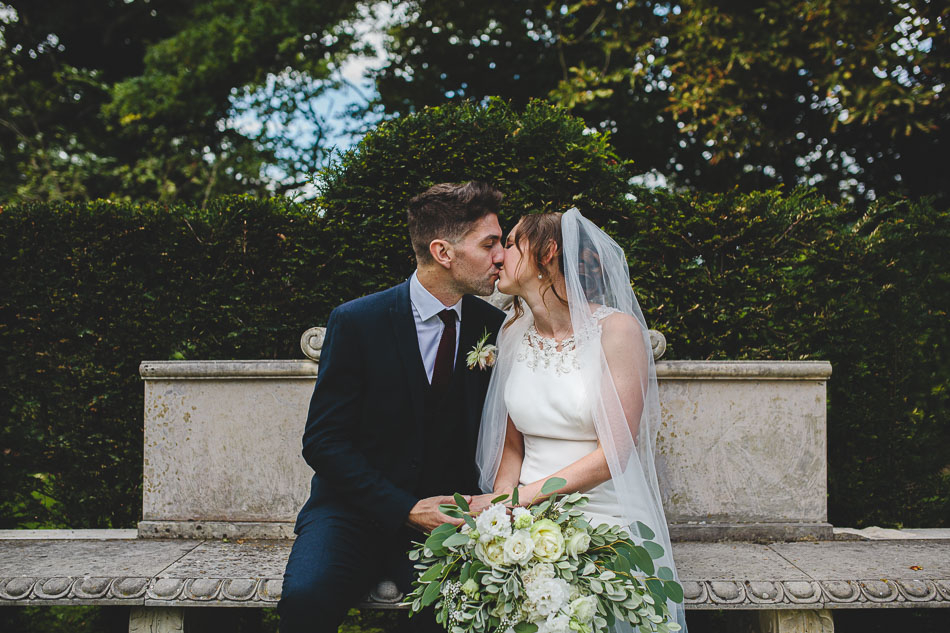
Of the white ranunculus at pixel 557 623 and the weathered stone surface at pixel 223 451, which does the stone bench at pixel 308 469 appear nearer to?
the weathered stone surface at pixel 223 451

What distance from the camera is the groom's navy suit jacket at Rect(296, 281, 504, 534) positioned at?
253cm

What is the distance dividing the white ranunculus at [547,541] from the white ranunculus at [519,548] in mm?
30

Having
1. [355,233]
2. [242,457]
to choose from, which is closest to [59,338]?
[242,457]

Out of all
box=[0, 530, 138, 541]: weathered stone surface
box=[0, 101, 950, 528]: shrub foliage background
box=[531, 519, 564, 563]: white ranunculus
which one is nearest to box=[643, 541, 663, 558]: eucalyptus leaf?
box=[531, 519, 564, 563]: white ranunculus

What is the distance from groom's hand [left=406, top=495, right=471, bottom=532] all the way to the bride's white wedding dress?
335 millimetres

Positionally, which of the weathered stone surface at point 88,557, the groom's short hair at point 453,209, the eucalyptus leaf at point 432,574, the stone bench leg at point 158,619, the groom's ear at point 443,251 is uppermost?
the groom's short hair at point 453,209

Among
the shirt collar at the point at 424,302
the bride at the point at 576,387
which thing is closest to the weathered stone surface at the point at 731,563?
the bride at the point at 576,387

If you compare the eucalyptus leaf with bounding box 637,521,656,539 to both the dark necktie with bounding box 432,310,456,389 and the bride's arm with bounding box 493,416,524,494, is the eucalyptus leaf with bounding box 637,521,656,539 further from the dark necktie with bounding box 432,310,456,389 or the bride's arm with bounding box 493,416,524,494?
the dark necktie with bounding box 432,310,456,389

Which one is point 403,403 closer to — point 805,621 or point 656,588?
point 656,588

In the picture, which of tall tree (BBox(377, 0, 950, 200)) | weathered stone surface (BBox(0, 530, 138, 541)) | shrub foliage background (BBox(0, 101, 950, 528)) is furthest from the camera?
tall tree (BBox(377, 0, 950, 200))

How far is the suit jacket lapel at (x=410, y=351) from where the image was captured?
100 inches

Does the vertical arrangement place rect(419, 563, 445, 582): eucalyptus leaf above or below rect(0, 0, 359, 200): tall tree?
below

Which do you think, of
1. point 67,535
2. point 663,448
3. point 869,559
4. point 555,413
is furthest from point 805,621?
point 67,535

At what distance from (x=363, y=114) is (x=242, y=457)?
9144 mm
